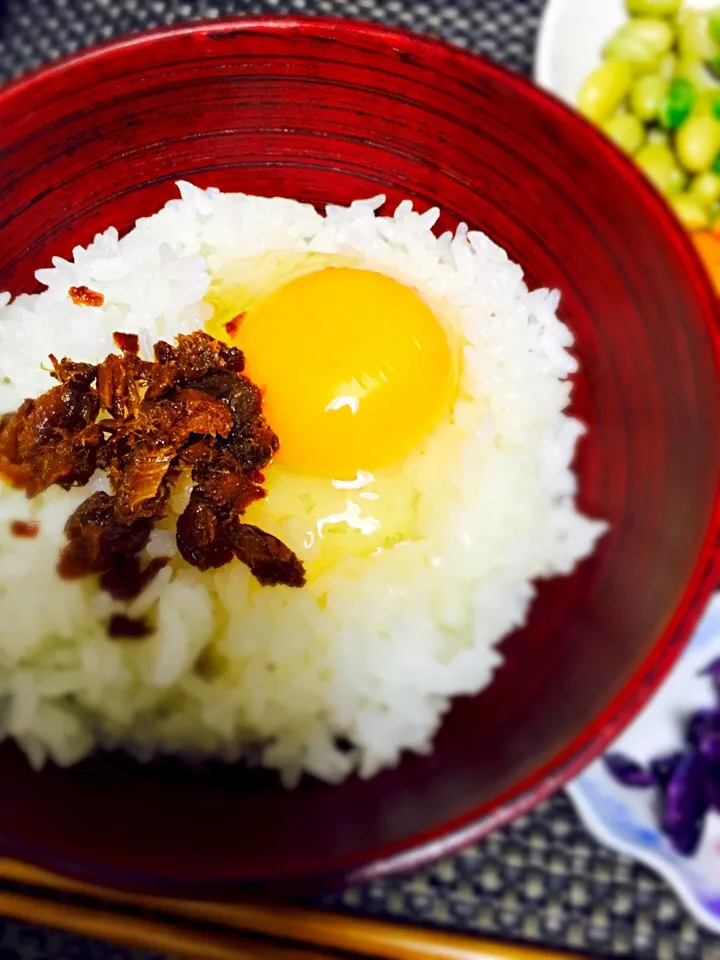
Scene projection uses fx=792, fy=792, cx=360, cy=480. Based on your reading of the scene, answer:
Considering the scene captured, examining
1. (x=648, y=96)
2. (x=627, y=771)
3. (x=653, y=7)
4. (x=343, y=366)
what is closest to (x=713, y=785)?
(x=627, y=771)

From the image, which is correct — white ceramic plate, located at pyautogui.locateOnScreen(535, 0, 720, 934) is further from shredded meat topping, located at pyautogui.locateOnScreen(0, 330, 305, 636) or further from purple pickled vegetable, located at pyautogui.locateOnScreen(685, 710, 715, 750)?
shredded meat topping, located at pyautogui.locateOnScreen(0, 330, 305, 636)

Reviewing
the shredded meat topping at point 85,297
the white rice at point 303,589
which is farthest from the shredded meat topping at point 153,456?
the shredded meat topping at point 85,297

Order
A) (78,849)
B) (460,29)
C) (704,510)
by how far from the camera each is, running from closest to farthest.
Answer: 1. (78,849)
2. (704,510)
3. (460,29)

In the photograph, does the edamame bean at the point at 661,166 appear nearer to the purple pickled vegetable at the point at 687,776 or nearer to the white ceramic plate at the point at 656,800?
the white ceramic plate at the point at 656,800

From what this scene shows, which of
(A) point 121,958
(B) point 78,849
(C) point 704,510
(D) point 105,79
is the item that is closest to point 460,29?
(D) point 105,79

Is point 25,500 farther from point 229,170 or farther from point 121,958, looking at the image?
point 121,958

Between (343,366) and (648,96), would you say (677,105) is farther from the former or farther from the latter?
(343,366)
